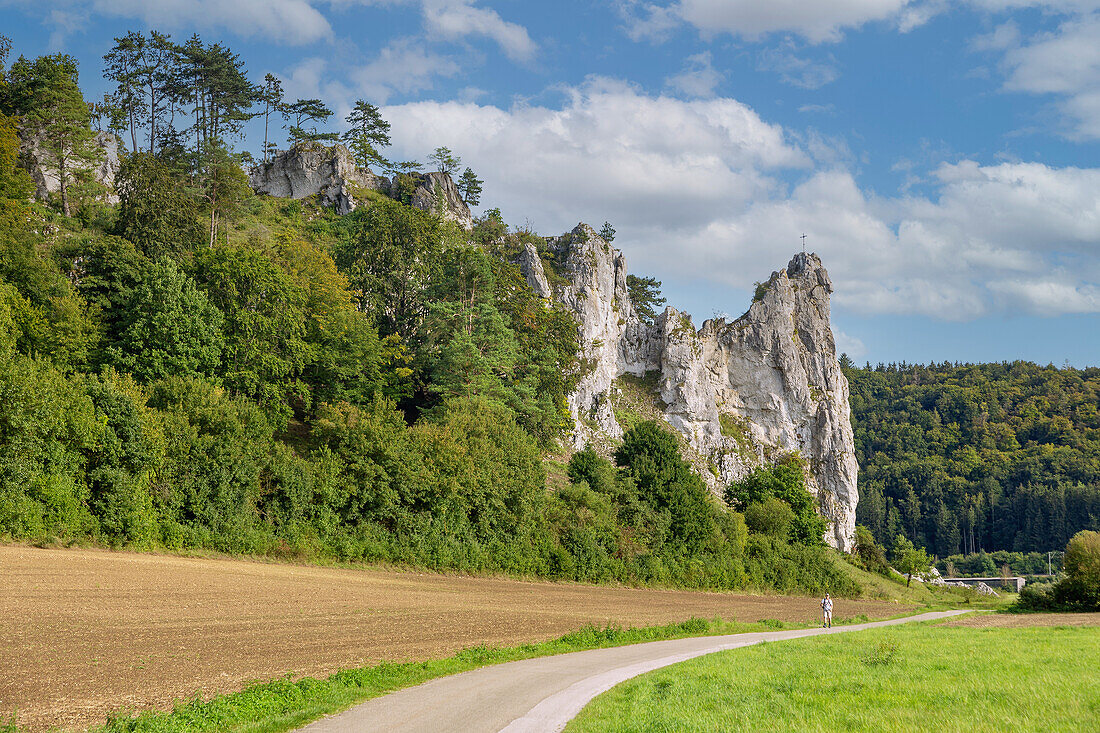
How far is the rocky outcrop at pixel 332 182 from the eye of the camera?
94.1 m

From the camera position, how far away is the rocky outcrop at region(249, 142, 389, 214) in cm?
9381

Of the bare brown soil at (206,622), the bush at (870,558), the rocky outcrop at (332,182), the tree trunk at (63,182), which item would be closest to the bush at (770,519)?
the bush at (870,558)

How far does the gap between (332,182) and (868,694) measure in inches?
3726

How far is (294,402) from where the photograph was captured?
5503 centimetres

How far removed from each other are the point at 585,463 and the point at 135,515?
33.6 metres

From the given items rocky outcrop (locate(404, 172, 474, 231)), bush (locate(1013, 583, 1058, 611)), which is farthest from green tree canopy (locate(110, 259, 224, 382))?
bush (locate(1013, 583, 1058, 611))

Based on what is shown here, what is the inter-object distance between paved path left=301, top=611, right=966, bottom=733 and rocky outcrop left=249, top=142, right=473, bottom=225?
77773 mm

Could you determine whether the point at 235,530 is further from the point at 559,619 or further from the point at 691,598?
the point at 691,598

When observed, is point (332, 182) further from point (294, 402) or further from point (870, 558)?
point (870, 558)

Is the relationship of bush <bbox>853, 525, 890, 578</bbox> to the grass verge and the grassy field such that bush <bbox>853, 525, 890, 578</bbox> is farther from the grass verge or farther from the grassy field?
the grass verge

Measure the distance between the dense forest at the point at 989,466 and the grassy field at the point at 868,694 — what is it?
538ft

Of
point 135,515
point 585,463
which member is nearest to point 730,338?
point 585,463

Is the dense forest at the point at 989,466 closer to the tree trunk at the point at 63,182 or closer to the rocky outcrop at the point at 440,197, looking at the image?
the rocky outcrop at the point at 440,197

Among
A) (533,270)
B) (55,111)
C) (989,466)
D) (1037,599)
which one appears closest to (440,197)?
(533,270)
